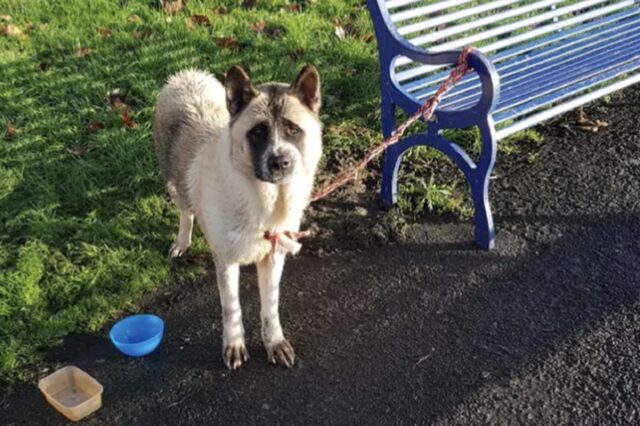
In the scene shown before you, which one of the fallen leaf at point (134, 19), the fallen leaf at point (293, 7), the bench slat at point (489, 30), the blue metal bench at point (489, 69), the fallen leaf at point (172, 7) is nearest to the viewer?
the blue metal bench at point (489, 69)

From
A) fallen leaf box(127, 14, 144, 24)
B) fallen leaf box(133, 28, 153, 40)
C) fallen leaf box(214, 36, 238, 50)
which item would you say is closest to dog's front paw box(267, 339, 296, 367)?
fallen leaf box(214, 36, 238, 50)

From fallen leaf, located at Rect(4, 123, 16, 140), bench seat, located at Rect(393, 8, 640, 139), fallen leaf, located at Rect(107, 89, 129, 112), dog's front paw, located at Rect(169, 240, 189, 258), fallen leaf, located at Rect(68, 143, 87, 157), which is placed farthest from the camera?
fallen leaf, located at Rect(107, 89, 129, 112)

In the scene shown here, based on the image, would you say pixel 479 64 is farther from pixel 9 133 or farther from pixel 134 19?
pixel 134 19

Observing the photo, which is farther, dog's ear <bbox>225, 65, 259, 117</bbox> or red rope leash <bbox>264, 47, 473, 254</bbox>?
red rope leash <bbox>264, 47, 473, 254</bbox>

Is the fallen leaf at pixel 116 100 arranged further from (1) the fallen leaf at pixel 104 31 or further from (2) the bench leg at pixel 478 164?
(2) the bench leg at pixel 478 164

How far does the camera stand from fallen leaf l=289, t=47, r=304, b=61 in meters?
5.88

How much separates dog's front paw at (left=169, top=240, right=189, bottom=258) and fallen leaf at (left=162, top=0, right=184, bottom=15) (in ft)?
9.74

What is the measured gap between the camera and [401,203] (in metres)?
4.65

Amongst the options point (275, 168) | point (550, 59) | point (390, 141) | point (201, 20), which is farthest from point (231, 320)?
point (201, 20)

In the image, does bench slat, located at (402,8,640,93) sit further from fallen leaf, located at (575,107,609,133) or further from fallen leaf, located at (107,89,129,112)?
fallen leaf, located at (107,89,129,112)

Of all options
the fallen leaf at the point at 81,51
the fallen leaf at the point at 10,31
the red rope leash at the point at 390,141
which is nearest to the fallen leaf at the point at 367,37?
the red rope leash at the point at 390,141

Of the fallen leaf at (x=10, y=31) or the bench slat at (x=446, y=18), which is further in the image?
the fallen leaf at (x=10, y=31)

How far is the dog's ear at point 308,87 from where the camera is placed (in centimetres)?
305

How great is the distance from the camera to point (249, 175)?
3.05 m
